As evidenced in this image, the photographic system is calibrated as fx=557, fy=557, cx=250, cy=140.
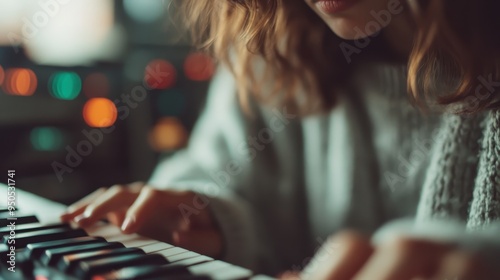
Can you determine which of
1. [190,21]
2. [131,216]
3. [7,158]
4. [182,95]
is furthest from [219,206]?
[182,95]

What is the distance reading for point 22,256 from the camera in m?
0.40

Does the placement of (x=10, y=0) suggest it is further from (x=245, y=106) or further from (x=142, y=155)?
(x=245, y=106)

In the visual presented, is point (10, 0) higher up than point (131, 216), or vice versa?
point (10, 0)

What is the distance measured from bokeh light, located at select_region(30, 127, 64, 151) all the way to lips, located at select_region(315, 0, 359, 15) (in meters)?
1.42

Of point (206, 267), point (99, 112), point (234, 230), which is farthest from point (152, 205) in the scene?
point (99, 112)

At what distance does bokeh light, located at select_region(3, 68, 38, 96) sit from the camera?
1.77 metres

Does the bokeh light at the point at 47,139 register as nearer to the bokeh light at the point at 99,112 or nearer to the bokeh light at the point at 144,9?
the bokeh light at the point at 99,112

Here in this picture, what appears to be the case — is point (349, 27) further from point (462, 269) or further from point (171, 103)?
point (171, 103)

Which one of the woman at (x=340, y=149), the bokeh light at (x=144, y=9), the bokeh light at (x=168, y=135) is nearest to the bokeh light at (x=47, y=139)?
the bokeh light at (x=168, y=135)

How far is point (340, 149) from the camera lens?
0.84 metres

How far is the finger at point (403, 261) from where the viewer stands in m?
0.31

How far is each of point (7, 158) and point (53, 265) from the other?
5.05 feet

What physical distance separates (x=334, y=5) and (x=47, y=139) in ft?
4.80

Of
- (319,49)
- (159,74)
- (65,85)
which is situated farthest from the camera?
(159,74)
